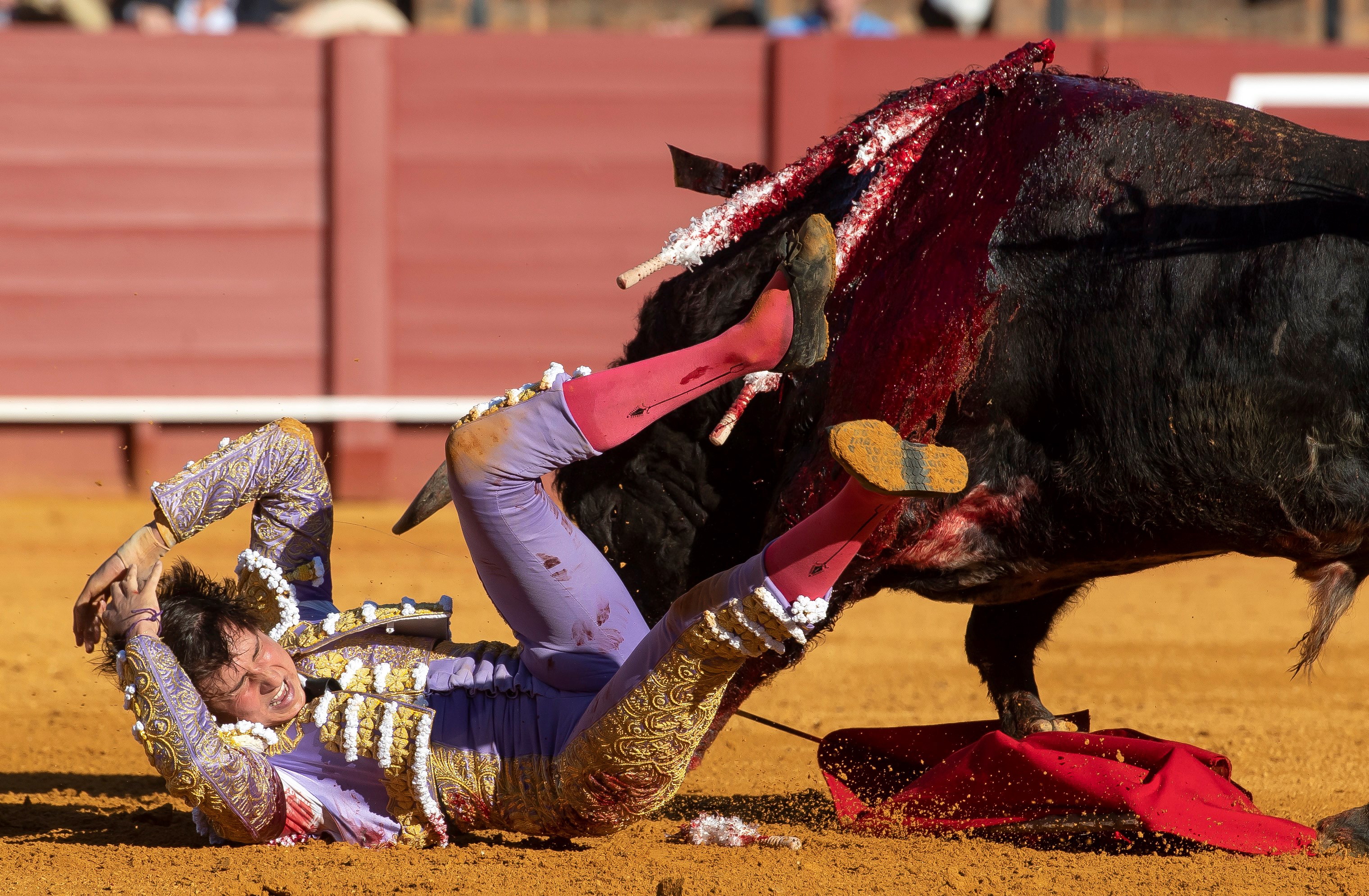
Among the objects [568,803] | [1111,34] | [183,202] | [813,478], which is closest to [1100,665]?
[813,478]

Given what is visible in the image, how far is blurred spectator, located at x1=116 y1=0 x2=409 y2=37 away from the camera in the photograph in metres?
7.44

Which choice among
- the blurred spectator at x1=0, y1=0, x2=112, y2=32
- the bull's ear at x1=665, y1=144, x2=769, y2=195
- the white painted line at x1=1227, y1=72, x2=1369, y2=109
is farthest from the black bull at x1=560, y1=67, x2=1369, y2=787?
the blurred spectator at x1=0, y1=0, x2=112, y2=32

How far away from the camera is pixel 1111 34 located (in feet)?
32.0

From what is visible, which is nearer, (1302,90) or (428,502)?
A: (428,502)

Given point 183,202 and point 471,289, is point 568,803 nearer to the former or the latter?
point 471,289

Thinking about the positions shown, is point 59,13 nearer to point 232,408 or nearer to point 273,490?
point 232,408

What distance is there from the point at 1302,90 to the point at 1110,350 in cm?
537

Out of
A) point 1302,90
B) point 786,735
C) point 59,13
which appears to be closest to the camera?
point 786,735

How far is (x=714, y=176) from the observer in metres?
2.84

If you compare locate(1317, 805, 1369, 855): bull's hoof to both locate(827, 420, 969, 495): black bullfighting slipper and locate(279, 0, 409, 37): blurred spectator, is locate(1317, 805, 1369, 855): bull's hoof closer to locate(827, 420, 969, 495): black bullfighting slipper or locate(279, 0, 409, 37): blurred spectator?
locate(827, 420, 969, 495): black bullfighting slipper

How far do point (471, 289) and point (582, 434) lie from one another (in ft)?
16.5

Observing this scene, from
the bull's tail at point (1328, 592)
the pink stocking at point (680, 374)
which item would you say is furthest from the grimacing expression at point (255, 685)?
the bull's tail at point (1328, 592)

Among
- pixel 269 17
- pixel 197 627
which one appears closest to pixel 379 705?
pixel 197 627

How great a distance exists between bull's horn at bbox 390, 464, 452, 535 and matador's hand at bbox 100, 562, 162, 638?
0.40 metres
